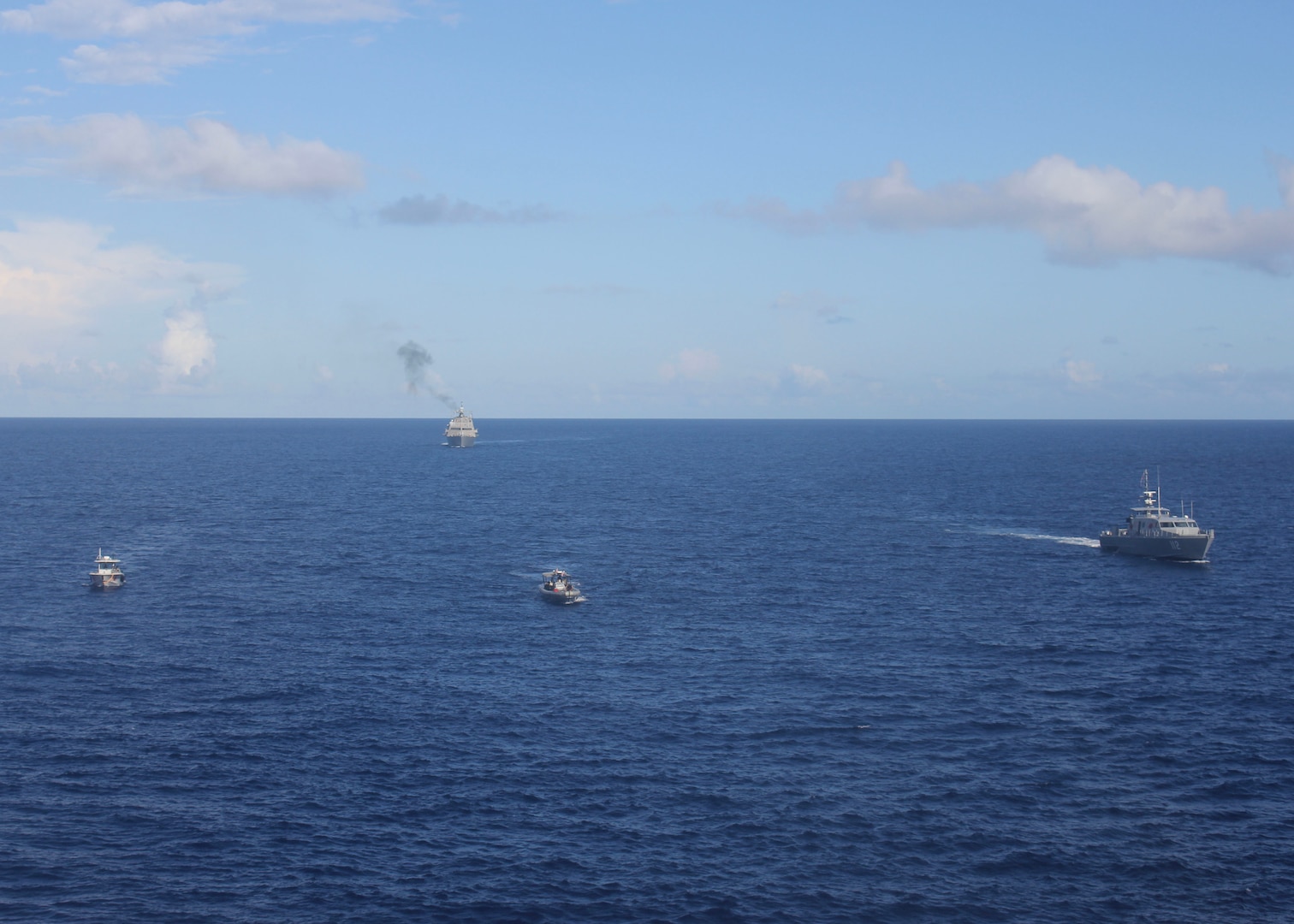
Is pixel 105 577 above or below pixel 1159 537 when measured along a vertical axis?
below

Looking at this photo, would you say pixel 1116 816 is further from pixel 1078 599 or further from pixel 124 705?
pixel 124 705

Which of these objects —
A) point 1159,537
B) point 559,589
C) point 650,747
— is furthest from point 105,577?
point 1159,537

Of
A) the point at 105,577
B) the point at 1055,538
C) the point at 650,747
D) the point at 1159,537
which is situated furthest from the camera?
the point at 1055,538

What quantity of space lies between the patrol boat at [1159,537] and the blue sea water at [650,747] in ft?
26.7

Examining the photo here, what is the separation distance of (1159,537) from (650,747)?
337 ft

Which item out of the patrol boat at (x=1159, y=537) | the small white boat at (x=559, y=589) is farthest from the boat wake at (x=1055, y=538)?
the small white boat at (x=559, y=589)

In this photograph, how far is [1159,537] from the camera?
485ft

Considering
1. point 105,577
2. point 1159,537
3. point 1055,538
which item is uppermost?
point 1159,537

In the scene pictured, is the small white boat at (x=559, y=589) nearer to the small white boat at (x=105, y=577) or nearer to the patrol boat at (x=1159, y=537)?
the small white boat at (x=105, y=577)

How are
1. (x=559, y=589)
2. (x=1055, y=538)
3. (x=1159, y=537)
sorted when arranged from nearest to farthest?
(x=559, y=589), (x=1159, y=537), (x=1055, y=538)

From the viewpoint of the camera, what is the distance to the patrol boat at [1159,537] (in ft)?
478

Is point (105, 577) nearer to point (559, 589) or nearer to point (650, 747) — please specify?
point (559, 589)

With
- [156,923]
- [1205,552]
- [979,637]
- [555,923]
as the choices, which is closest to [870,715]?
[979,637]

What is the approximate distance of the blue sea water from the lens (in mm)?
55875
